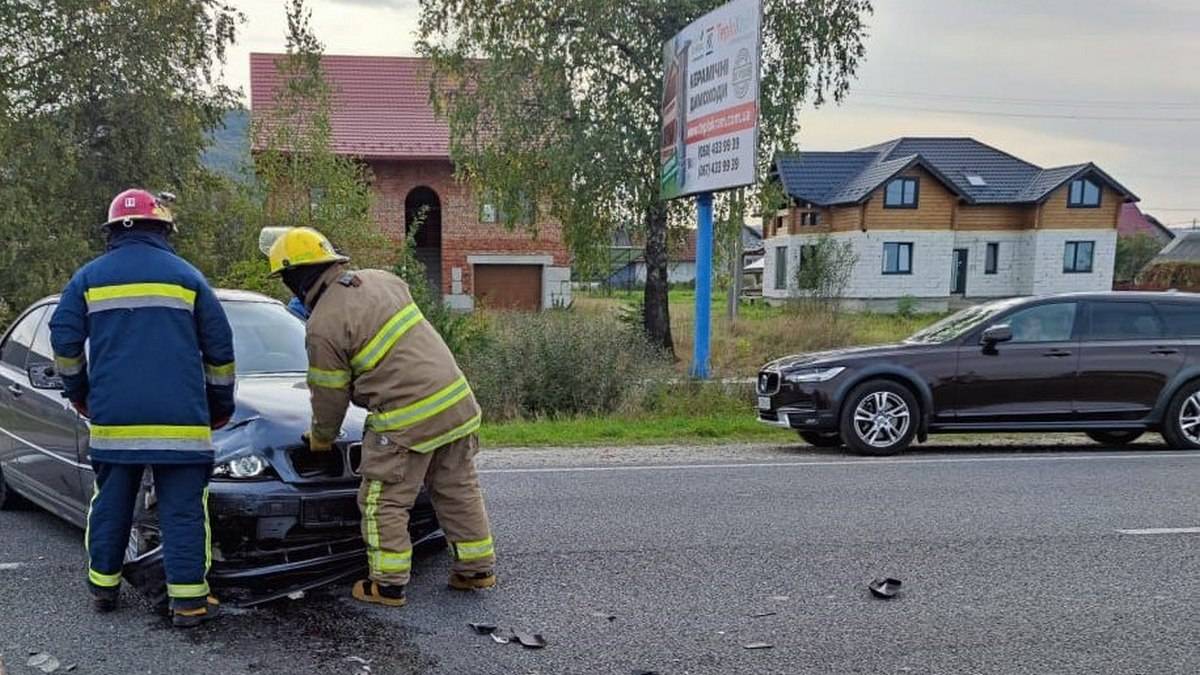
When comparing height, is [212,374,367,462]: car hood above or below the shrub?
above

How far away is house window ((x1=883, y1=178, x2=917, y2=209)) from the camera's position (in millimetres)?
38281

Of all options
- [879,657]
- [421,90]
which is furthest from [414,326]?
[421,90]

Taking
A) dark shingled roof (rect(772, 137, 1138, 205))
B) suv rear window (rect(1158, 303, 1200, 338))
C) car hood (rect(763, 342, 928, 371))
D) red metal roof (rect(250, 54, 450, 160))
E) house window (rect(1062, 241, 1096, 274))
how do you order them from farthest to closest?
house window (rect(1062, 241, 1096, 274)), dark shingled roof (rect(772, 137, 1138, 205)), red metal roof (rect(250, 54, 450, 160)), suv rear window (rect(1158, 303, 1200, 338)), car hood (rect(763, 342, 928, 371))

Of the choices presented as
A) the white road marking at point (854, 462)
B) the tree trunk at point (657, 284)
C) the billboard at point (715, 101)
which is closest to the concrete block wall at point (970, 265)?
the tree trunk at point (657, 284)

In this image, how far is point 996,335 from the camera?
8.68 m

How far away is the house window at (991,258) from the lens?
4103 centimetres

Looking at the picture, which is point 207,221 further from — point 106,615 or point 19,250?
point 106,615

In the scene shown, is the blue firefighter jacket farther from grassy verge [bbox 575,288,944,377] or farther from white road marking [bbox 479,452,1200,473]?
grassy verge [bbox 575,288,944,377]

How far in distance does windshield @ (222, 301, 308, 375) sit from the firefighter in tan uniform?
119cm

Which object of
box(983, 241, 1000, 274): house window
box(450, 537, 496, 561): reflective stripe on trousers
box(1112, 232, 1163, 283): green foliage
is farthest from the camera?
box(1112, 232, 1163, 283): green foliage

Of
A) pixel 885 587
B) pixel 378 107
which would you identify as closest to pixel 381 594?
pixel 885 587

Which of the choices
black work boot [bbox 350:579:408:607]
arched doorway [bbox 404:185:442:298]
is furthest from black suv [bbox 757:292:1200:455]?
arched doorway [bbox 404:185:442:298]

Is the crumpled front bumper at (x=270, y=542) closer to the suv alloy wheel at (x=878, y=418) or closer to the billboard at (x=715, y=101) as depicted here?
the suv alloy wheel at (x=878, y=418)

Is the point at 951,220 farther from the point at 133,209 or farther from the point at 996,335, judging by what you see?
the point at 133,209
